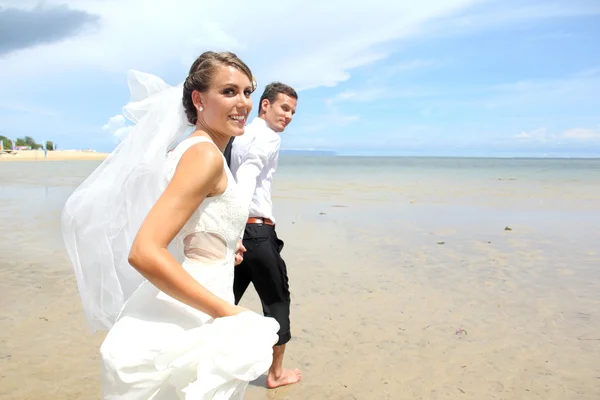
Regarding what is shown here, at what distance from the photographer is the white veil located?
218 centimetres

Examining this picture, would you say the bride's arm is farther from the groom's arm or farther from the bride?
the groom's arm

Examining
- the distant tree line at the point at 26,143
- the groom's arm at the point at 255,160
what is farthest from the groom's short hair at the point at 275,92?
the distant tree line at the point at 26,143

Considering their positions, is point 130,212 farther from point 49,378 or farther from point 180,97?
point 49,378

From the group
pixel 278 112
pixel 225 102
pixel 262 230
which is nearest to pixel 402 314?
pixel 262 230

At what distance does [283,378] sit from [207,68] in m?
2.70

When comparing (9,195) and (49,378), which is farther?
(9,195)

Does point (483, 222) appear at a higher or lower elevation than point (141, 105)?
lower

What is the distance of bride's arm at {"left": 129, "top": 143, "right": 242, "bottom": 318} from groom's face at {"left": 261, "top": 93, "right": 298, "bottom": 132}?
6.68ft

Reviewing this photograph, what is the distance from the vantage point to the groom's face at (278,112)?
12.8 feet

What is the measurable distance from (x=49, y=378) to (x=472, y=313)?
4035mm

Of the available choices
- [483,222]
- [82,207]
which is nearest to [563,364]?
[82,207]

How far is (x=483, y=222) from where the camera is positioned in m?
11.3

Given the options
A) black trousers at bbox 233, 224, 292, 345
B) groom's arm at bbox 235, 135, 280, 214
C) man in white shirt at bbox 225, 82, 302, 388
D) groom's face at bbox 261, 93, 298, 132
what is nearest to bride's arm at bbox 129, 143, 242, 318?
groom's arm at bbox 235, 135, 280, 214

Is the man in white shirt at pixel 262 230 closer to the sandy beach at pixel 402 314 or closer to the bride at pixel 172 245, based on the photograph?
the sandy beach at pixel 402 314
